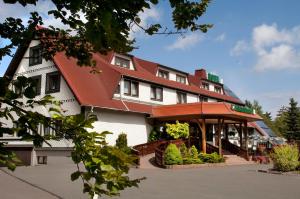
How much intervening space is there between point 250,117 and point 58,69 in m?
16.5

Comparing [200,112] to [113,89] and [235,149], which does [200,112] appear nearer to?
[113,89]

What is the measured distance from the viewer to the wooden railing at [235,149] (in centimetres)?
3272

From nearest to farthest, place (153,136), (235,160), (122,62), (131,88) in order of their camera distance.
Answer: (235,160) → (131,88) → (153,136) → (122,62)

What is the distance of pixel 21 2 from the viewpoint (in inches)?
117

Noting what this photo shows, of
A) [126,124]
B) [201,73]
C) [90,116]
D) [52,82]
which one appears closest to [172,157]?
[126,124]

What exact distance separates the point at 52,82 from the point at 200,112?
1147cm

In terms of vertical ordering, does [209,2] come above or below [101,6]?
above

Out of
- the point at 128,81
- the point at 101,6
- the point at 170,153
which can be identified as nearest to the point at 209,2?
the point at 101,6

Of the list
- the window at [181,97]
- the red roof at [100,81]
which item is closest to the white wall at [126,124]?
the red roof at [100,81]

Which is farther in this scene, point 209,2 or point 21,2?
point 209,2

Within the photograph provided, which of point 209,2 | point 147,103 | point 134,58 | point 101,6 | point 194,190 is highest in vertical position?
point 134,58

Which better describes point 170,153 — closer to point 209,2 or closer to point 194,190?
point 194,190

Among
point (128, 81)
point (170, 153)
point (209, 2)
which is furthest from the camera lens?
point (128, 81)

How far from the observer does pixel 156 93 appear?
35.4 metres
